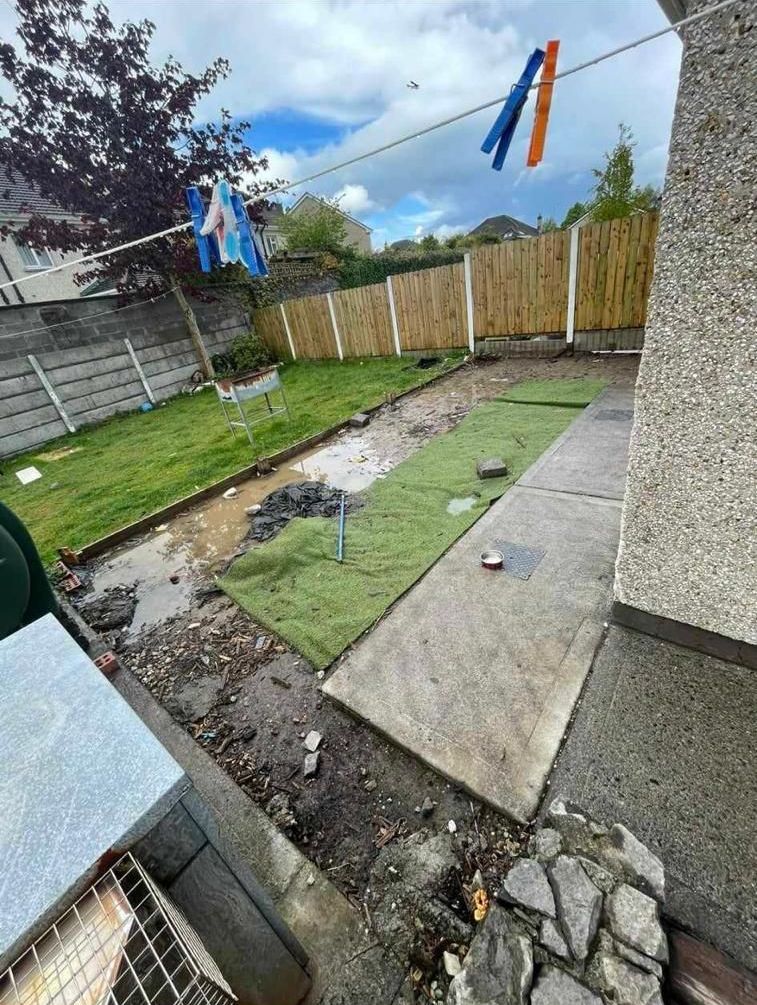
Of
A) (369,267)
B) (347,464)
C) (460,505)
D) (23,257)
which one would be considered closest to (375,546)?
(460,505)

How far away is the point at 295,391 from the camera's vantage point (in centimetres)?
946

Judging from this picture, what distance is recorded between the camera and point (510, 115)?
2.13 meters

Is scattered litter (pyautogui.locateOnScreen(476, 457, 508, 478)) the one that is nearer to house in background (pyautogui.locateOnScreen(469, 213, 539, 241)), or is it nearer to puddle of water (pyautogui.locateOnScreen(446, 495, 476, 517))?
puddle of water (pyautogui.locateOnScreen(446, 495, 476, 517))

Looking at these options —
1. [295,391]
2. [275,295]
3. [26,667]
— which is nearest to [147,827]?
[26,667]

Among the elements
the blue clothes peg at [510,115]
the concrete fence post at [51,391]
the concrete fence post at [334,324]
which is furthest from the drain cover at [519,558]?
the concrete fence post at [51,391]

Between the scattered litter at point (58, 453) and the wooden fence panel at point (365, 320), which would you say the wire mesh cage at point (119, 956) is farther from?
the wooden fence panel at point (365, 320)

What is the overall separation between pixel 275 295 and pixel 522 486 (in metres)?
13.3

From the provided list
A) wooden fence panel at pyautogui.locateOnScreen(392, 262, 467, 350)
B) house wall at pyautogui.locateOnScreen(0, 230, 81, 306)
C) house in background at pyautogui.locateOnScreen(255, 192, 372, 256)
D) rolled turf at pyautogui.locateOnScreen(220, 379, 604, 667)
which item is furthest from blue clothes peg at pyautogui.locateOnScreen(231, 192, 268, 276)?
house in background at pyautogui.locateOnScreen(255, 192, 372, 256)

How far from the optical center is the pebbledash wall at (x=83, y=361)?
8.54m

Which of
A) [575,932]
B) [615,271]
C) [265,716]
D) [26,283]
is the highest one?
[26,283]

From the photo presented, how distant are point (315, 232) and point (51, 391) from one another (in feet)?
49.9

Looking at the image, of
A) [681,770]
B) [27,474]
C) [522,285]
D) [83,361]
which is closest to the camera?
[681,770]

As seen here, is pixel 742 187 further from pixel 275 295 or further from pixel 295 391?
pixel 275 295

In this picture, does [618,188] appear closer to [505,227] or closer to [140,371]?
[140,371]
